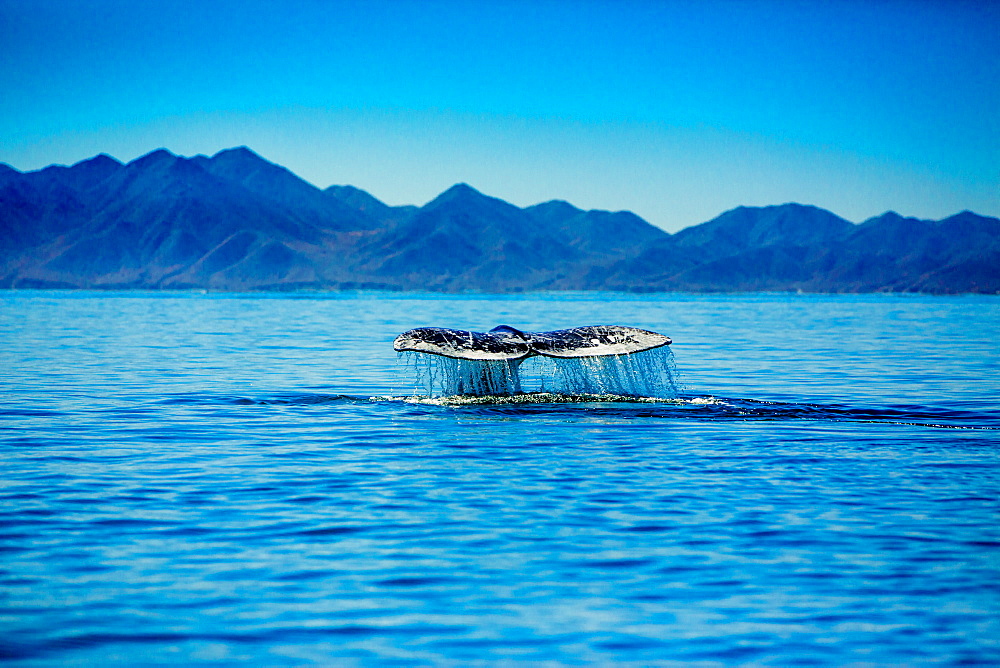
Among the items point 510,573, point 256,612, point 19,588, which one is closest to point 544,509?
point 510,573

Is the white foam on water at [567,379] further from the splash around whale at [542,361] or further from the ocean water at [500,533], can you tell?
the ocean water at [500,533]

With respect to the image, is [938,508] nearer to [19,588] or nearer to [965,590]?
[965,590]

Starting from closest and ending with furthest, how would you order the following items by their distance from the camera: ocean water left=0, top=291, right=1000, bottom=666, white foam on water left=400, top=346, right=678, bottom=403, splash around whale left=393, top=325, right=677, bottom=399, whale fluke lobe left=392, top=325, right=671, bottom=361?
ocean water left=0, top=291, right=1000, bottom=666, whale fluke lobe left=392, top=325, right=671, bottom=361, splash around whale left=393, top=325, right=677, bottom=399, white foam on water left=400, top=346, right=678, bottom=403

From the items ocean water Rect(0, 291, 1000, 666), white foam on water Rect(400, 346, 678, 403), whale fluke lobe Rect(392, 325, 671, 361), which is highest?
whale fluke lobe Rect(392, 325, 671, 361)

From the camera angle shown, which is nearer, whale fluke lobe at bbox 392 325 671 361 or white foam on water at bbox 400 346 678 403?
whale fluke lobe at bbox 392 325 671 361

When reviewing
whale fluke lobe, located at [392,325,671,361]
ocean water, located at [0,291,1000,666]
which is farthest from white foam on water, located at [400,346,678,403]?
whale fluke lobe, located at [392,325,671,361]

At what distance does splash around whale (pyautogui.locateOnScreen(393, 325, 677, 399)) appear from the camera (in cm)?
1691

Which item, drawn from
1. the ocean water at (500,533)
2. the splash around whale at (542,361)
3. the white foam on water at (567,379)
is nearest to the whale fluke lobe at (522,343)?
the splash around whale at (542,361)

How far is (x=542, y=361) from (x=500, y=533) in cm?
1189

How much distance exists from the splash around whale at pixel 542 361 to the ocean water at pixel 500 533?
795 millimetres

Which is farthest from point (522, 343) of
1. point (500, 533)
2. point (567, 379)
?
point (500, 533)

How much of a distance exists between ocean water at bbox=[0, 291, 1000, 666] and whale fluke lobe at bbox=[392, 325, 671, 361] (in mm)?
1149

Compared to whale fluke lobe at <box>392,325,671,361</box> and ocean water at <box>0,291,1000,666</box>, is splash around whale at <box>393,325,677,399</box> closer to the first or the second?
whale fluke lobe at <box>392,325,671,361</box>

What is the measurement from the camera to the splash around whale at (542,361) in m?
16.9
